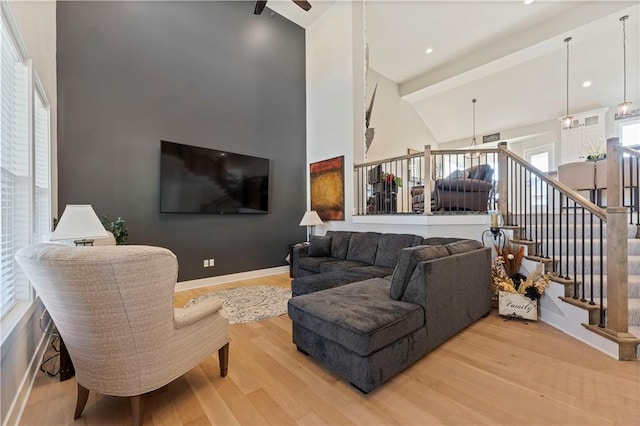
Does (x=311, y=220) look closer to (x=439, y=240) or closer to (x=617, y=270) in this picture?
(x=439, y=240)

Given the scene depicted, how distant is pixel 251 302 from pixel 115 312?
7.95 feet

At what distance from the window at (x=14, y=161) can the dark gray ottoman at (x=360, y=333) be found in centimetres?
196

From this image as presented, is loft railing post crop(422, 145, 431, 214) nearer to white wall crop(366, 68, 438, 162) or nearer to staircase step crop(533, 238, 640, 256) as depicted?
staircase step crop(533, 238, 640, 256)

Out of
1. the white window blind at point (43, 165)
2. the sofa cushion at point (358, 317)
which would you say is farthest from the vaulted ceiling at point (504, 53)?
the sofa cushion at point (358, 317)

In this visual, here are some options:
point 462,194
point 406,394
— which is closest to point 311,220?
point 462,194

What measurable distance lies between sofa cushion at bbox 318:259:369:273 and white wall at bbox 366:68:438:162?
3.55 metres

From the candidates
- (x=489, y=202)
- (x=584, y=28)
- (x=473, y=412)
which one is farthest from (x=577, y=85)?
(x=473, y=412)

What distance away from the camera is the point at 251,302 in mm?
3590

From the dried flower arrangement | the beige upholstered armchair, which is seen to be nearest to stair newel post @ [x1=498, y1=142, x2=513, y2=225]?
the dried flower arrangement

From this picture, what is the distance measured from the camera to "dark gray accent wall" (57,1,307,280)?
3.52 metres

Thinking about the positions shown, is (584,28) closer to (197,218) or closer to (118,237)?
(197,218)

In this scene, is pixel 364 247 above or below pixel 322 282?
above

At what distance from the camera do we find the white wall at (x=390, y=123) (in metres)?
7.20

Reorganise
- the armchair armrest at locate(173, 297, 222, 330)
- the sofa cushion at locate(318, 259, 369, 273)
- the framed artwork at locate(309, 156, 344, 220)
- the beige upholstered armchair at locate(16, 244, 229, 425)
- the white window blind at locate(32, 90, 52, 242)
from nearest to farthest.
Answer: the beige upholstered armchair at locate(16, 244, 229, 425)
the armchair armrest at locate(173, 297, 222, 330)
the white window blind at locate(32, 90, 52, 242)
the sofa cushion at locate(318, 259, 369, 273)
the framed artwork at locate(309, 156, 344, 220)
